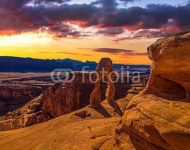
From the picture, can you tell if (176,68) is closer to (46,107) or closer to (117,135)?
(117,135)

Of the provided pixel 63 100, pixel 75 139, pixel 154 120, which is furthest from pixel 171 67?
pixel 63 100

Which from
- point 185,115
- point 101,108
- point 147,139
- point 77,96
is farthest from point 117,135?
point 77,96

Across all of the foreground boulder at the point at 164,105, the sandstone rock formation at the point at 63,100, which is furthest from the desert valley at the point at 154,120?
the sandstone rock formation at the point at 63,100

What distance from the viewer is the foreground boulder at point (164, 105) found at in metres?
9.16

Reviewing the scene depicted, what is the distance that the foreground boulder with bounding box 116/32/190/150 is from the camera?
9156mm

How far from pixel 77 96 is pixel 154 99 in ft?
134

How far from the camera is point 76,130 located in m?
19.0

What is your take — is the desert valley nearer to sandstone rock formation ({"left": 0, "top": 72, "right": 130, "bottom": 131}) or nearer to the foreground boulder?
the foreground boulder

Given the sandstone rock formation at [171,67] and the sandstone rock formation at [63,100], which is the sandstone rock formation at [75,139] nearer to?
the sandstone rock formation at [171,67]

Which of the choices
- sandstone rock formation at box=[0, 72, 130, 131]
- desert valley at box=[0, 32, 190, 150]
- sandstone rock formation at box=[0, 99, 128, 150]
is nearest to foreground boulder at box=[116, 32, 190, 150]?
desert valley at box=[0, 32, 190, 150]

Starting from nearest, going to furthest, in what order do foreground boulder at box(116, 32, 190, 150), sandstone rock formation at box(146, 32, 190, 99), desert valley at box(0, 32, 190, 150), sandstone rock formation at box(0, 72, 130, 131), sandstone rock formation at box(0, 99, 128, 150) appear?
foreground boulder at box(116, 32, 190, 150) → desert valley at box(0, 32, 190, 150) → sandstone rock formation at box(146, 32, 190, 99) → sandstone rock formation at box(0, 99, 128, 150) → sandstone rock formation at box(0, 72, 130, 131)

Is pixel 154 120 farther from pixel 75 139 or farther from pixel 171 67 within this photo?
pixel 75 139

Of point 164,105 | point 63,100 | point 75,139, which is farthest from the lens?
point 63,100

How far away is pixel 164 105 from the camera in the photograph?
10.6 meters
